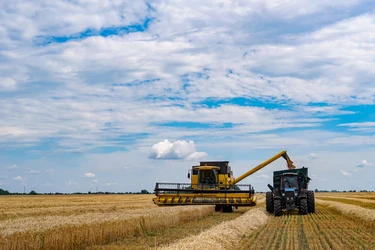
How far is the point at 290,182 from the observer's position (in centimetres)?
2616

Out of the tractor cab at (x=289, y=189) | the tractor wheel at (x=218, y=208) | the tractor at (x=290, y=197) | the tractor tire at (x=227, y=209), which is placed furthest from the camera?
the tractor wheel at (x=218, y=208)

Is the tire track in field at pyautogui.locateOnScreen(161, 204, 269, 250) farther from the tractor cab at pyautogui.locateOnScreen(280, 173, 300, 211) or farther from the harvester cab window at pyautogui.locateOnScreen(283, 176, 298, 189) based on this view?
the harvester cab window at pyautogui.locateOnScreen(283, 176, 298, 189)

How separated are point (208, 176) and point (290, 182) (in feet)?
18.7

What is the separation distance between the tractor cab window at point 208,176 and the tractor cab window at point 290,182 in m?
5.00

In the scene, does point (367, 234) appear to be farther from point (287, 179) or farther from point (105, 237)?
point (287, 179)

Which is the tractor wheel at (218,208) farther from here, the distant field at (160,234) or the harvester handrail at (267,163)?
the distant field at (160,234)

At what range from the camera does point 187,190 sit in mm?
26375

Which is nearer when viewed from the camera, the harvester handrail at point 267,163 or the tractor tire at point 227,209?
the tractor tire at point 227,209

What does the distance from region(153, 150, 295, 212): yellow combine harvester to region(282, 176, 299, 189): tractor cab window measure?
2031 millimetres

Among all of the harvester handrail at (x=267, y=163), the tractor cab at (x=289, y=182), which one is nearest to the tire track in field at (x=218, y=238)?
the tractor cab at (x=289, y=182)

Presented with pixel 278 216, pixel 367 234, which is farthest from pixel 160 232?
pixel 278 216

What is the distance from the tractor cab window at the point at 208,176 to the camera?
1144 inches

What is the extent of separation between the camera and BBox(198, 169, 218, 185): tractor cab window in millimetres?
29062

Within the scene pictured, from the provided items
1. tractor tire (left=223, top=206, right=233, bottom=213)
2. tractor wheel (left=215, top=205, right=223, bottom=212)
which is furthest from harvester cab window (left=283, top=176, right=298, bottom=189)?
tractor wheel (left=215, top=205, right=223, bottom=212)
